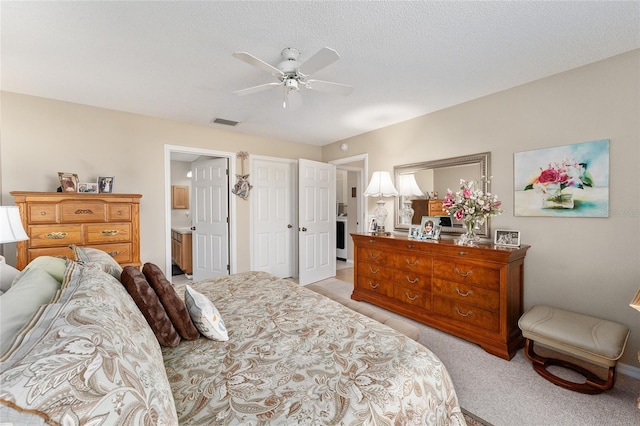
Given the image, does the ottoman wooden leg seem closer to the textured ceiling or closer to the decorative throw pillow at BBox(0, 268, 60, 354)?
the textured ceiling

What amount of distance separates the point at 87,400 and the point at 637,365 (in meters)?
3.37

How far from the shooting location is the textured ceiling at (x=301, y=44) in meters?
1.60

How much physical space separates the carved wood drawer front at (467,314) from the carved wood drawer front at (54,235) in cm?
367

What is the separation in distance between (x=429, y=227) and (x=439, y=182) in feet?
1.98

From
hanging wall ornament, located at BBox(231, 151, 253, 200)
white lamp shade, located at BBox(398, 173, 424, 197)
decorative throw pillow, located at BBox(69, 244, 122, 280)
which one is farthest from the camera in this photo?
hanging wall ornament, located at BBox(231, 151, 253, 200)

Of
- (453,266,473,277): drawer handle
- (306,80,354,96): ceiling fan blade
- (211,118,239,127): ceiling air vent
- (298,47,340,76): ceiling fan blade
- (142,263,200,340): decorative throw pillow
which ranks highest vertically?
(211,118,239,127): ceiling air vent

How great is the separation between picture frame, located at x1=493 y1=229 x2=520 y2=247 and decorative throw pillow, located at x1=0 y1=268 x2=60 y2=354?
3177 millimetres

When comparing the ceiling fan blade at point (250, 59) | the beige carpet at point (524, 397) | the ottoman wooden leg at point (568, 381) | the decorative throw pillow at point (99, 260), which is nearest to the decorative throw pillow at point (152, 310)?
the decorative throw pillow at point (99, 260)

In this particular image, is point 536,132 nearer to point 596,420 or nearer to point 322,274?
point 596,420

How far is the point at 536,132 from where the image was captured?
250 cm

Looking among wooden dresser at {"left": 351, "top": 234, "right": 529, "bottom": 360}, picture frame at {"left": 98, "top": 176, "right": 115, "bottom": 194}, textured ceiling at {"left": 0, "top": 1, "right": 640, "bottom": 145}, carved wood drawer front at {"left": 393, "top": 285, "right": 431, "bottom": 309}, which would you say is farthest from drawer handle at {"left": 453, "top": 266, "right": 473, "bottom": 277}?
picture frame at {"left": 98, "top": 176, "right": 115, "bottom": 194}

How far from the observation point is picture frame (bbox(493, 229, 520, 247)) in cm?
254

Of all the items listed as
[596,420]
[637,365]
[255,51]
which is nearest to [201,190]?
[255,51]

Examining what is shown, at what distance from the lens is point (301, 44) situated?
1.91m
